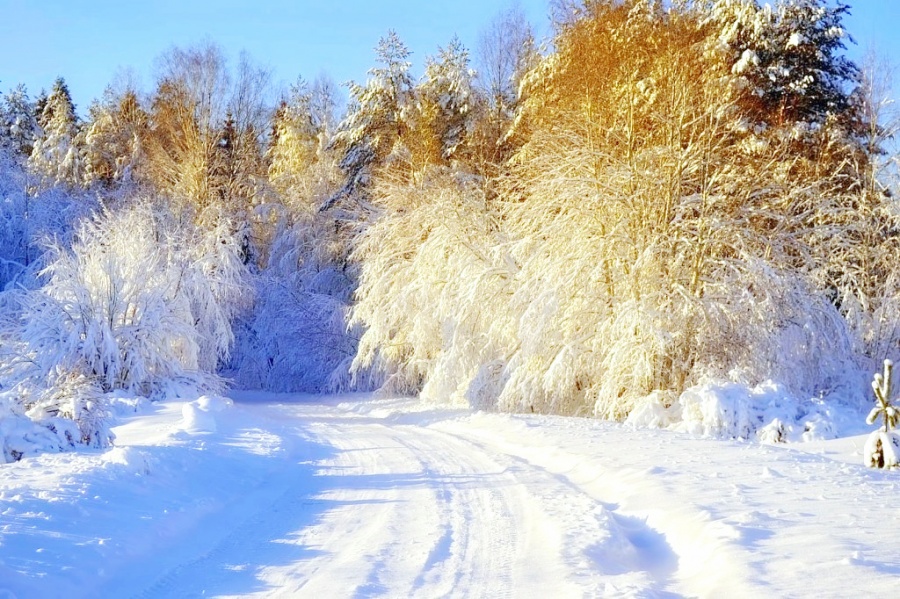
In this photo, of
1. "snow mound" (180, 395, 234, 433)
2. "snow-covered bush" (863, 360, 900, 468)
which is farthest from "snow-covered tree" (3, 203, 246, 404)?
"snow-covered bush" (863, 360, 900, 468)

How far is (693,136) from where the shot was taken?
49.9ft

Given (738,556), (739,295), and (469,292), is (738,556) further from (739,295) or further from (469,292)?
(469,292)

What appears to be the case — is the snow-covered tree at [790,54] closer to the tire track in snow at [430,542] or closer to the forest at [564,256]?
the forest at [564,256]

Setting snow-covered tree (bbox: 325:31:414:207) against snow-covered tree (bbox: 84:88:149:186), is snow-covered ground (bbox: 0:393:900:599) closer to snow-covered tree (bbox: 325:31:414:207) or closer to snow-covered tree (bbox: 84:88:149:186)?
snow-covered tree (bbox: 325:31:414:207)

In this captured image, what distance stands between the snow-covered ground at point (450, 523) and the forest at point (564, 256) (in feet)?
9.05

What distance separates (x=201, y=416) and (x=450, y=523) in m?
7.37

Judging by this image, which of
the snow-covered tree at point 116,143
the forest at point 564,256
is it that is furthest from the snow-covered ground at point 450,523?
the snow-covered tree at point 116,143

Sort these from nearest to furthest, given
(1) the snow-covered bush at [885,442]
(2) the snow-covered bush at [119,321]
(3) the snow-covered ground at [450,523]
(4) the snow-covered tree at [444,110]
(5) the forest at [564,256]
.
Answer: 1. (3) the snow-covered ground at [450,523]
2. (1) the snow-covered bush at [885,442]
3. (5) the forest at [564,256]
4. (2) the snow-covered bush at [119,321]
5. (4) the snow-covered tree at [444,110]

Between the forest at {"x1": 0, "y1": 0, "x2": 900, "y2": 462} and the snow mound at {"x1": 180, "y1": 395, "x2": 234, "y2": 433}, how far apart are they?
4.71 ft

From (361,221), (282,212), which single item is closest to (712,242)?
(361,221)

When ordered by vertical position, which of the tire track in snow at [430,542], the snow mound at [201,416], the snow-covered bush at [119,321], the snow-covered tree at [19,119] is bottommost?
the tire track in snow at [430,542]

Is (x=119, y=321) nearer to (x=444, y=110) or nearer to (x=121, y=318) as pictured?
(x=121, y=318)

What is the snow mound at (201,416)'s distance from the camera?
37.2 ft

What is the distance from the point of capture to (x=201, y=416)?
12211 millimetres
